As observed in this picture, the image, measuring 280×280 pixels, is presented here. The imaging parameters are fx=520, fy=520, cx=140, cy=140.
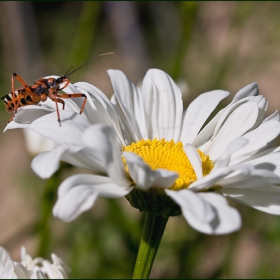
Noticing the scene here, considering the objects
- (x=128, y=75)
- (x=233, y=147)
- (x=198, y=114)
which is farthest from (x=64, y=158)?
(x=128, y=75)

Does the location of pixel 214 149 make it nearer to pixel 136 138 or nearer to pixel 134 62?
pixel 136 138

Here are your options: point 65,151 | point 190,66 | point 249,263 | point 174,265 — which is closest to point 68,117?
point 65,151

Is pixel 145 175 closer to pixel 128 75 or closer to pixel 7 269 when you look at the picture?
pixel 7 269

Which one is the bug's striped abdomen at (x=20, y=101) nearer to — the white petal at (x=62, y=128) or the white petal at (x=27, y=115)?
the white petal at (x=27, y=115)

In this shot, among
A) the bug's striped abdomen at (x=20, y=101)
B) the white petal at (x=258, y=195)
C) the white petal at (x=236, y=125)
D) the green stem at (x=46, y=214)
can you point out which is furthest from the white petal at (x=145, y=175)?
the green stem at (x=46, y=214)

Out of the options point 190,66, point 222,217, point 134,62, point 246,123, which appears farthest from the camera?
point 134,62

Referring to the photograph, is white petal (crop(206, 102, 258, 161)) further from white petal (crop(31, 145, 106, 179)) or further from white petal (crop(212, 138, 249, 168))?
white petal (crop(31, 145, 106, 179))
